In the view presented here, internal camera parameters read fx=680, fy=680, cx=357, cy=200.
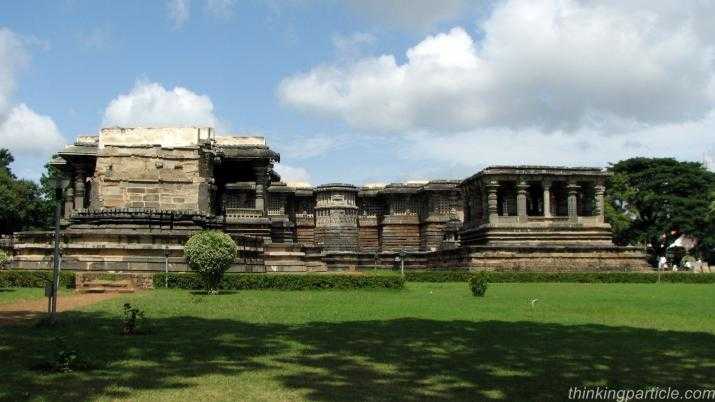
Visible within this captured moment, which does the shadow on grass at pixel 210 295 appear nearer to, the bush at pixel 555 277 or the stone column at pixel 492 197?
the bush at pixel 555 277

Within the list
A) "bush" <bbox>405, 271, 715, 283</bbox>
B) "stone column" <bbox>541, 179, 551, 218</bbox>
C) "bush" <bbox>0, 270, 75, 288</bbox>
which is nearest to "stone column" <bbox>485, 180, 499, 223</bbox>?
"stone column" <bbox>541, 179, 551, 218</bbox>

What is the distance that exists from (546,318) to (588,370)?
652cm

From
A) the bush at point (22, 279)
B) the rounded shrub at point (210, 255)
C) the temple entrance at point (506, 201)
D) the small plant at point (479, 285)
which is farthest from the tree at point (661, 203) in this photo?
the bush at point (22, 279)

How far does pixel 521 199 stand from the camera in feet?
141

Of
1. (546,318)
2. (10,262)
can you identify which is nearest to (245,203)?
→ (10,262)

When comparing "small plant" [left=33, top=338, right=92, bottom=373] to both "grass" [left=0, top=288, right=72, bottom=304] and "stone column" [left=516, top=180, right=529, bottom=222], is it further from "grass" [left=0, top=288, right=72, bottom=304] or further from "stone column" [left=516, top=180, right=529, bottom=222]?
"stone column" [left=516, top=180, right=529, bottom=222]

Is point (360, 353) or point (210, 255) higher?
point (210, 255)

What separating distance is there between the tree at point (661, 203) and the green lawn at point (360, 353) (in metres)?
44.2

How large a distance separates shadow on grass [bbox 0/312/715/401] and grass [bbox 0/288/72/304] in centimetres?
560

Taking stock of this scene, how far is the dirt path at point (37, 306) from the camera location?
1336cm

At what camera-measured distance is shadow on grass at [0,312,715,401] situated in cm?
713

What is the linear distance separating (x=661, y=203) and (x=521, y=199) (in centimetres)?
2150

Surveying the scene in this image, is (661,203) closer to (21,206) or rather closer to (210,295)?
(210,295)

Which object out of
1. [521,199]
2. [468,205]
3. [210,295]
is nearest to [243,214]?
[210,295]
